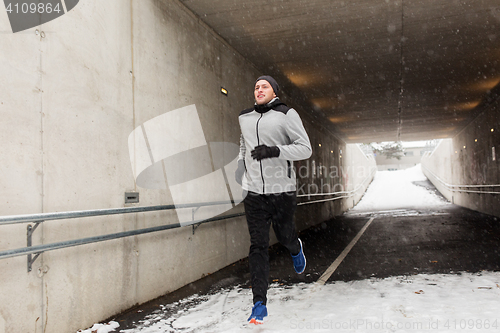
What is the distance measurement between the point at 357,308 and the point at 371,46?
19.9 feet

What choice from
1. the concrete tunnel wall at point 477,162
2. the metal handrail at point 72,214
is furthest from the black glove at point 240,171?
the concrete tunnel wall at point 477,162

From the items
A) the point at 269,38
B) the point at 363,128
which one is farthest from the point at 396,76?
the point at 363,128

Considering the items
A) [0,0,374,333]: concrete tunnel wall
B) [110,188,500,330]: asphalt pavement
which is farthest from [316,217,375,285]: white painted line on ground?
[0,0,374,333]: concrete tunnel wall

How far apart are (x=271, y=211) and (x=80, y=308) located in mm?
1907

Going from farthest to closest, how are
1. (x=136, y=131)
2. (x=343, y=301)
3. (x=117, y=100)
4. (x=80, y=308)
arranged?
(x=136, y=131) → (x=117, y=100) → (x=343, y=301) → (x=80, y=308)

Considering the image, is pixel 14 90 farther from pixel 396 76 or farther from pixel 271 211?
pixel 396 76

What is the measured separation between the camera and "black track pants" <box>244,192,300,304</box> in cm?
365

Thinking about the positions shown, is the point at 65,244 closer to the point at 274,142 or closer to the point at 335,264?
the point at 274,142

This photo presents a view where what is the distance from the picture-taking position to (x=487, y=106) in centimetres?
1521

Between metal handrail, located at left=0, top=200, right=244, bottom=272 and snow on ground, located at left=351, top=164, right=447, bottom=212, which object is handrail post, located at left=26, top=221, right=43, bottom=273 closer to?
metal handrail, located at left=0, top=200, right=244, bottom=272

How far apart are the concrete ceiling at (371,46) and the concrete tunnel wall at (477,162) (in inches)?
64.4

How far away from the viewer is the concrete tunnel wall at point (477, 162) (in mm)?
15102

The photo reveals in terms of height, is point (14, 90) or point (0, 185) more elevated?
point (14, 90)

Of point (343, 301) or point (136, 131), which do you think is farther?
point (136, 131)
